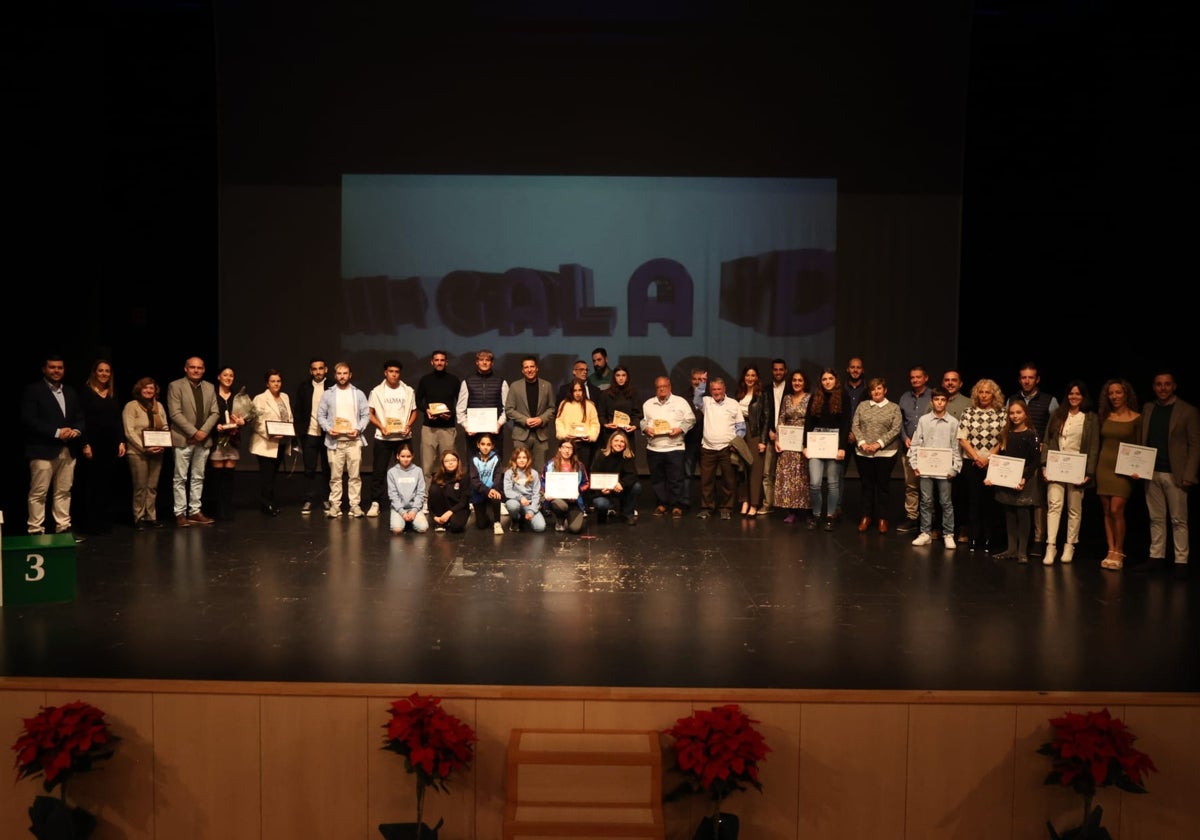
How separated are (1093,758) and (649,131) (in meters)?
9.72

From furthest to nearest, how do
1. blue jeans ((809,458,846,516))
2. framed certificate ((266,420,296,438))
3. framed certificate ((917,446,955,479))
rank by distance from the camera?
framed certificate ((266,420,296,438))
blue jeans ((809,458,846,516))
framed certificate ((917,446,955,479))

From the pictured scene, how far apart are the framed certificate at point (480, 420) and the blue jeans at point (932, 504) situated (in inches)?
144

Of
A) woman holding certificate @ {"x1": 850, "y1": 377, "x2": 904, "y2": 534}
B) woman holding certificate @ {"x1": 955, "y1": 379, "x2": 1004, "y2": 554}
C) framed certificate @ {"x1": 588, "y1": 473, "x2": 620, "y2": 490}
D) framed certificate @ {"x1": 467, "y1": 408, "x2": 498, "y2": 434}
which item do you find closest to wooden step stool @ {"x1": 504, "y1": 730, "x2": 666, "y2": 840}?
woman holding certificate @ {"x1": 955, "y1": 379, "x2": 1004, "y2": 554}

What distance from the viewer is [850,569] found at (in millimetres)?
7191

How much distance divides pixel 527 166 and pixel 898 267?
4533mm

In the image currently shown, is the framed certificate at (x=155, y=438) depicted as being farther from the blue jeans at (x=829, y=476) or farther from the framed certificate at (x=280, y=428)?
the blue jeans at (x=829, y=476)

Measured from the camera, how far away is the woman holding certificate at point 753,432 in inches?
371

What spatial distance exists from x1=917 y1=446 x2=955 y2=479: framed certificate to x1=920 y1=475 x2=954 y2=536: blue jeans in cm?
7

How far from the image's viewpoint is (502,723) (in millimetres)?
3662

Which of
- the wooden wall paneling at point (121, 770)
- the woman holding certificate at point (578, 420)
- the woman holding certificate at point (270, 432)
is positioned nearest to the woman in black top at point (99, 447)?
the woman holding certificate at point (270, 432)

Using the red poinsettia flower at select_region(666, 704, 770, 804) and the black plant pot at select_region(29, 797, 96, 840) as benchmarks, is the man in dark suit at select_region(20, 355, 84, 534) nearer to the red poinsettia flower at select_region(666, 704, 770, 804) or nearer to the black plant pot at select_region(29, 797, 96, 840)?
the black plant pot at select_region(29, 797, 96, 840)

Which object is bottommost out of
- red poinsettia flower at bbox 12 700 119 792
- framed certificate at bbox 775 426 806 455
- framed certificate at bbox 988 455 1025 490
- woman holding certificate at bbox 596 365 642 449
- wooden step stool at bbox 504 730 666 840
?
wooden step stool at bbox 504 730 666 840

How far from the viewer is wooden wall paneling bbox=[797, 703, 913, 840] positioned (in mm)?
3668

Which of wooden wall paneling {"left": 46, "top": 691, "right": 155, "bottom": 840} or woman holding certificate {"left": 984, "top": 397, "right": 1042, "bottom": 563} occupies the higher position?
woman holding certificate {"left": 984, "top": 397, "right": 1042, "bottom": 563}
